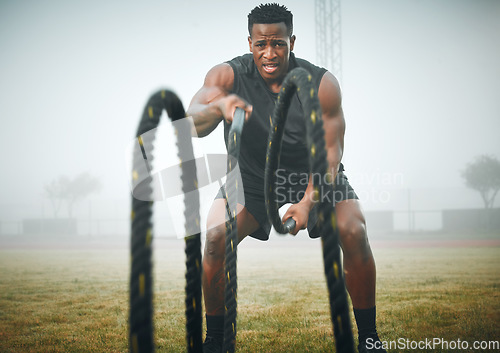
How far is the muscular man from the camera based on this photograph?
2.31 meters

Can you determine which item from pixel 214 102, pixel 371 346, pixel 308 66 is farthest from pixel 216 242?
pixel 308 66

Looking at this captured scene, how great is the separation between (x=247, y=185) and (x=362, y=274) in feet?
3.05

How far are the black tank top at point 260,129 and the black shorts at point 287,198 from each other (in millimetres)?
91

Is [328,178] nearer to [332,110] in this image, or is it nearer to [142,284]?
[142,284]

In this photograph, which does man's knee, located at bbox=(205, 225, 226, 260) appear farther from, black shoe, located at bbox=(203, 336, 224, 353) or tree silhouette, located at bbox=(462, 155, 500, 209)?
tree silhouette, located at bbox=(462, 155, 500, 209)

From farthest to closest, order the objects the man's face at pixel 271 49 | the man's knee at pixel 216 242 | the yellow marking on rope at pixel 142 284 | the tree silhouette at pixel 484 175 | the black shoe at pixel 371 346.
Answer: the tree silhouette at pixel 484 175, the man's face at pixel 271 49, the man's knee at pixel 216 242, the black shoe at pixel 371 346, the yellow marking on rope at pixel 142 284

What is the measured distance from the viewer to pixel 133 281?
38.1 inches

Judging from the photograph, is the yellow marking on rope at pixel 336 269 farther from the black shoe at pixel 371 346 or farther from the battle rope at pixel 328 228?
the black shoe at pixel 371 346

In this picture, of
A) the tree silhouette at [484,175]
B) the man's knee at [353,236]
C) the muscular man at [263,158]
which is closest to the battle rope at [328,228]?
the muscular man at [263,158]

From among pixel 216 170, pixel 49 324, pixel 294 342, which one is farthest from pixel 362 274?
pixel 49 324

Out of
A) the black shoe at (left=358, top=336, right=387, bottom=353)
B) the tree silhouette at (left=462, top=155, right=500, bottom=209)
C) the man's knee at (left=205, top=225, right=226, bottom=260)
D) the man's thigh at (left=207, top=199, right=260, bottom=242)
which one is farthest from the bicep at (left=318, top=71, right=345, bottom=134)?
the tree silhouette at (left=462, top=155, right=500, bottom=209)

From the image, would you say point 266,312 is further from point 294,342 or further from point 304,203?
point 304,203

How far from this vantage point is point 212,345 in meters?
2.41

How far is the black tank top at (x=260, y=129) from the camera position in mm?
2748
